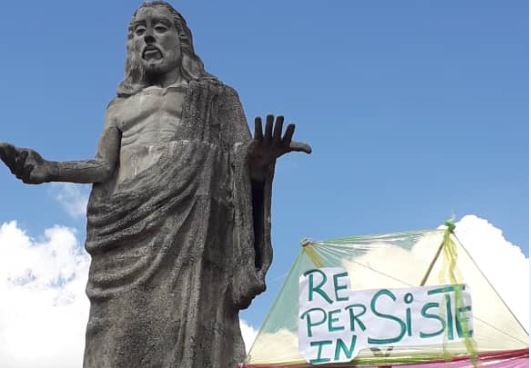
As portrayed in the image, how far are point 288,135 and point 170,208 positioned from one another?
1178 millimetres

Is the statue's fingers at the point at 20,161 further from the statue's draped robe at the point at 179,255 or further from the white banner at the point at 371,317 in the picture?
the white banner at the point at 371,317

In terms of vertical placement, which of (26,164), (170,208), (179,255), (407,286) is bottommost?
(179,255)

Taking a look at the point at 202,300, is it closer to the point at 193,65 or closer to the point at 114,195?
the point at 114,195

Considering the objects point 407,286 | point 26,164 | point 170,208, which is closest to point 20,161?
point 26,164

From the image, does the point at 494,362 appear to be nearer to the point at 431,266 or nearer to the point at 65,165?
the point at 431,266

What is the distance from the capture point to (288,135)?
9.28 meters

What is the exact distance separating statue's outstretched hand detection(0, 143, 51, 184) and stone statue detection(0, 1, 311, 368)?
0.03 feet

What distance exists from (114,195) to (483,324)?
1013 centimetres

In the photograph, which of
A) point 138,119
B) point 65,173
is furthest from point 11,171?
point 138,119

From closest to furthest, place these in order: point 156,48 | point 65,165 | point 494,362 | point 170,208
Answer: point 170,208, point 65,165, point 156,48, point 494,362

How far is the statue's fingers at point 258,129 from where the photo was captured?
30.4ft

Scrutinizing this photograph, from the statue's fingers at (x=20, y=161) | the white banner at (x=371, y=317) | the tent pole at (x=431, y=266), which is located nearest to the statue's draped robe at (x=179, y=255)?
the statue's fingers at (x=20, y=161)

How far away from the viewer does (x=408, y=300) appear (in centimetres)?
1856

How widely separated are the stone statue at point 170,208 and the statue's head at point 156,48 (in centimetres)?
1
